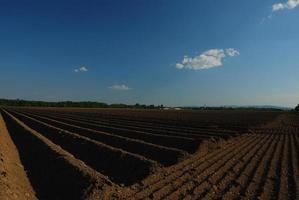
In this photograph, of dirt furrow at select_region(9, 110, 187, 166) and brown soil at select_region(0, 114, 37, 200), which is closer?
brown soil at select_region(0, 114, 37, 200)

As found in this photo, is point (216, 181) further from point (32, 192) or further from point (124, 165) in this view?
point (32, 192)

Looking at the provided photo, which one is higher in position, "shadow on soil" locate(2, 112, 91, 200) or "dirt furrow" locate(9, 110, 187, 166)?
"dirt furrow" locate(9, 110, 187, 166)

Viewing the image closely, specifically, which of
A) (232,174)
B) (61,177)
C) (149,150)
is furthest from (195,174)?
(149,150)

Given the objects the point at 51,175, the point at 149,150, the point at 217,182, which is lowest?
the point at 51,175

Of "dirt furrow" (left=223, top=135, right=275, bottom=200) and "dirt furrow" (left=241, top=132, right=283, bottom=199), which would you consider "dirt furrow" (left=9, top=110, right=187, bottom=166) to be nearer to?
"dirt furrow" (left=223, top=135, right=275, bottom=200)

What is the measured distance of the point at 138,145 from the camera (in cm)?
1553

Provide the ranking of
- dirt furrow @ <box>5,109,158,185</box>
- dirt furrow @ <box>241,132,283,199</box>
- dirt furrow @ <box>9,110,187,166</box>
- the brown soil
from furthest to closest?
dirt furrow @ <box>9,110,187,166</box> → dirt furrow @ <box>5,109,158,185</box> → dirt furrow @ <box>241,132,283,199</box> → the brown soil

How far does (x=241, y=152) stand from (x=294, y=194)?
677 cm

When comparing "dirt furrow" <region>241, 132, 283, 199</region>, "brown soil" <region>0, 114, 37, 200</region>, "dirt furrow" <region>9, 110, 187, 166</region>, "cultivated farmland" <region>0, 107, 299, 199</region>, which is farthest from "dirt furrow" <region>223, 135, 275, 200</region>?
"brown soil" <region>0, 114, 37, 200</region>

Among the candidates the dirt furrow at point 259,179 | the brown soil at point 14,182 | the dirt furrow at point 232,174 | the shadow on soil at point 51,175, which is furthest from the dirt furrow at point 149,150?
the brown soil at point 14,182

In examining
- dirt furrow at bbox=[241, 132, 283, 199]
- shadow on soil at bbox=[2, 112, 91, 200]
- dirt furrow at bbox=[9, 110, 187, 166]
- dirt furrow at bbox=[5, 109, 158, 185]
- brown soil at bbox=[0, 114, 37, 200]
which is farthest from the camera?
dirt furrow at bbox=[9, 110, 187, 166]

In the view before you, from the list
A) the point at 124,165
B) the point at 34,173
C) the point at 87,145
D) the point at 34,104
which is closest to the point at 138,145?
the point at 87,145

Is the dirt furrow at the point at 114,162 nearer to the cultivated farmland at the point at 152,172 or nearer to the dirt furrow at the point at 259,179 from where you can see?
the cultivated farmland at the point at 152,172

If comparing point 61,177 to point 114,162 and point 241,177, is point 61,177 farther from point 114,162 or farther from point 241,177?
point 241,177
